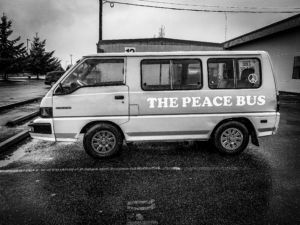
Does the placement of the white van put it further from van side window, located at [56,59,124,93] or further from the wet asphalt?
the wet asphalt

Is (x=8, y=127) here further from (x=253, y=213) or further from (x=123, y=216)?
(x=253, y=213)

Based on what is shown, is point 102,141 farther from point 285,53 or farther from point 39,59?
point 39,59

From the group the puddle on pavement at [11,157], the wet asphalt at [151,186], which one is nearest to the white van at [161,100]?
the wet asphalt at [151,186]

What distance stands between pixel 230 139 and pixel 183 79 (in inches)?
63.7

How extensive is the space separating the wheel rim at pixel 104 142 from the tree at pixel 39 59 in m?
48.2

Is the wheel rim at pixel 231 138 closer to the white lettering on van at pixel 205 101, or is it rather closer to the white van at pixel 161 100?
the white van at pixel 161 100

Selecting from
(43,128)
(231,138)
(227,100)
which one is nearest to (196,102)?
(227,100)

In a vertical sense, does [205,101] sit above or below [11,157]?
above

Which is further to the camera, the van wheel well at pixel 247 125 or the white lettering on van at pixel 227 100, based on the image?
the van wheel well at pixel 247 125

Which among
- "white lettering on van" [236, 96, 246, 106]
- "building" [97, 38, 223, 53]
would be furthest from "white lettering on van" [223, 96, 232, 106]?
"building" [97, 38, 223, 53]

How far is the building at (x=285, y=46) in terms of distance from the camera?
1814 centimetres

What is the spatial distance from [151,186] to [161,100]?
5.97 feet

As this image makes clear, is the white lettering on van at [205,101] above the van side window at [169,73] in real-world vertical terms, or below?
below

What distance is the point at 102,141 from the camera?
16.6 feet
